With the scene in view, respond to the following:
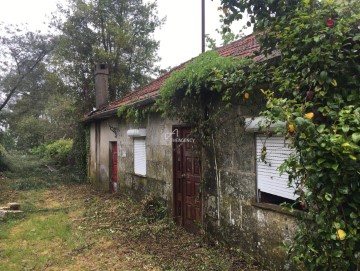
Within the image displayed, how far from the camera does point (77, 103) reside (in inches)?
Result: 752

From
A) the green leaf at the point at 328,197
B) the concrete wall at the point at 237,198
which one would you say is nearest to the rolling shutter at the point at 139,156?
the concrete wall at the point at 237,198

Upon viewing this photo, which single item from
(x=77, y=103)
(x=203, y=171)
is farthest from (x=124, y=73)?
(x=203, y=171)

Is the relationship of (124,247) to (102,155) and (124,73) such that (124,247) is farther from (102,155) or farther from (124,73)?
(124,73)

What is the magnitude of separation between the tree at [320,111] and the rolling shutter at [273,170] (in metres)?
0.83

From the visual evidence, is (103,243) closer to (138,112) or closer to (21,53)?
(138,112)

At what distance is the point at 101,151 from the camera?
509 inches

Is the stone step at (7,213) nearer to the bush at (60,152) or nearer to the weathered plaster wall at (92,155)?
the weathered plaster wall at (92,155)

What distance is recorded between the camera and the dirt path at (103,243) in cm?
513

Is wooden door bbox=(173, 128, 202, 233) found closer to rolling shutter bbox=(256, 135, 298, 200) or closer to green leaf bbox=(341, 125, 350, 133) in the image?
rolling shutter bbox=(256, 135, 298, 200)

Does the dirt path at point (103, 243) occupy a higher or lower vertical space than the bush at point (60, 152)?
lower

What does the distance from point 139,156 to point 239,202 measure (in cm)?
468

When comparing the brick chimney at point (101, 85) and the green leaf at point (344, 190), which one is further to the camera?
the brick chimney at point (101, 85)

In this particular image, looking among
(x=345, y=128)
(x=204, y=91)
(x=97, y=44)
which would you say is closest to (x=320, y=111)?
(x=345, y=128)

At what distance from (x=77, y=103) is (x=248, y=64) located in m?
16.3
